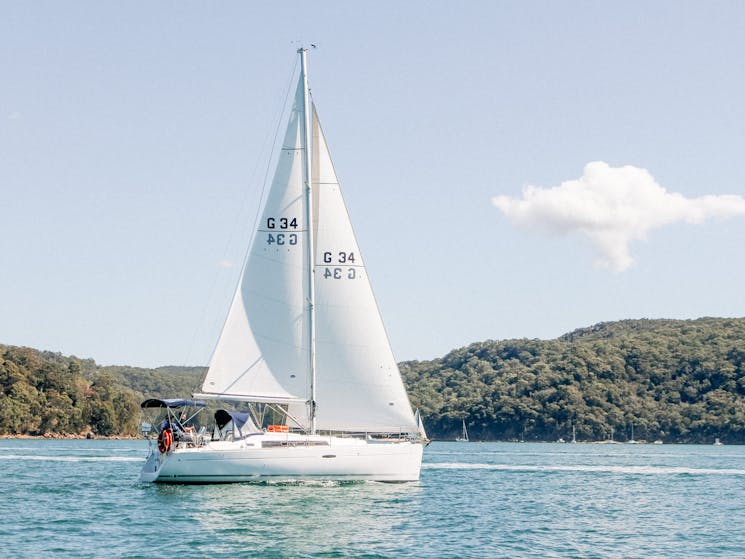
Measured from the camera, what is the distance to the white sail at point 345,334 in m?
41.9

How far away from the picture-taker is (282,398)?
1650 inches

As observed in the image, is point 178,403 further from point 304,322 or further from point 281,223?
point 281,223

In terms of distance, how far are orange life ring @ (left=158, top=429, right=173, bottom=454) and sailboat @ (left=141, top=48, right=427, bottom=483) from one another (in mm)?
1265

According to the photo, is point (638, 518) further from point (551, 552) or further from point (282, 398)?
point (282, 398)

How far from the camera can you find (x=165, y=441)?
40.0 meters

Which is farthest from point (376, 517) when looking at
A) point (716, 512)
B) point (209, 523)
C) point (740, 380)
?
point (740, 380)

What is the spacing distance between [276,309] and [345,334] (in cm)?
304

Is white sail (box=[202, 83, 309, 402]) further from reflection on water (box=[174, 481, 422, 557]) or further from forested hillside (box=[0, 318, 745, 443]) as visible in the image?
forested hillside (box=[0, 318, 745, 443])

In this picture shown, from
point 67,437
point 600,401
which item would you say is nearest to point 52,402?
point 67,437

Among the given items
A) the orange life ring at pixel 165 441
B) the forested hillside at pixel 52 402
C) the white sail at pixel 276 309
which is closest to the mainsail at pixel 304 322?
the white sail at pixel 276 309

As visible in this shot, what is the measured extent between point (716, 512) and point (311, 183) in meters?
20.6

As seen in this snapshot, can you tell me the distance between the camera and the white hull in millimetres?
39219

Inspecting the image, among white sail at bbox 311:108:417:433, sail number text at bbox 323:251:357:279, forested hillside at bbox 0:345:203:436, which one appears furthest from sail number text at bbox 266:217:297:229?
forested hillside at bbox 0:345:203:436

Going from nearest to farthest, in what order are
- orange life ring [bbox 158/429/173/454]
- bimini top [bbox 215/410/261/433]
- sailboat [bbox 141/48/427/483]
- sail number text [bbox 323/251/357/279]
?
orange life ring [bbox 158/429/173/454]
bimini top [bbox 215/410/261/433]
sailboat [bbox 141/48/427/483]
sail number text [bbox 323/251/357/279]
